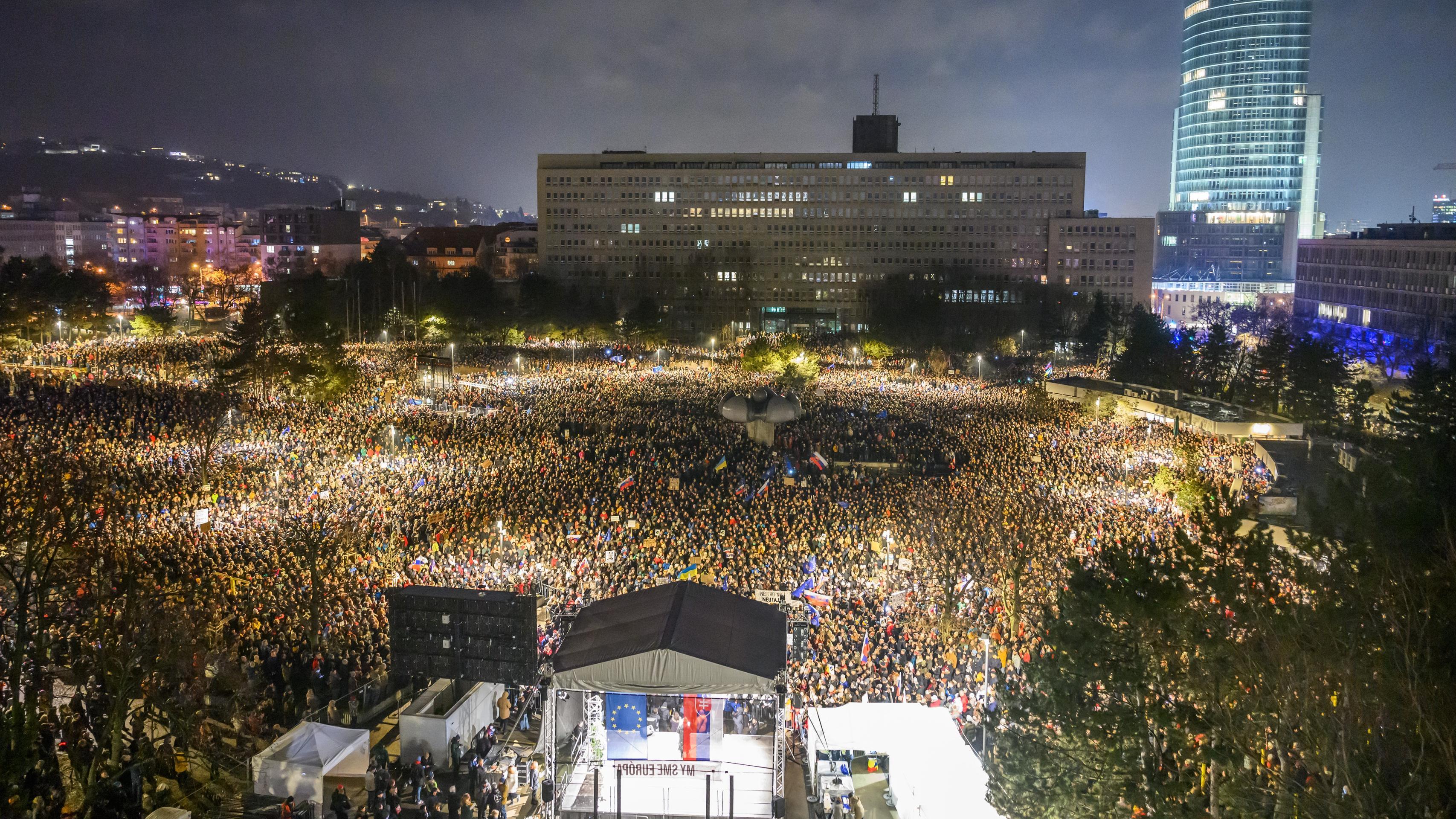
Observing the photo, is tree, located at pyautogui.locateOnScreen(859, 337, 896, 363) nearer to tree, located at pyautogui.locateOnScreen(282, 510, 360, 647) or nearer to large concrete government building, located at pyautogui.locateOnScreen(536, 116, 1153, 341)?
large concrete government building, located at pyautogui.locateOnScreen(536, 116, 1153, 341)

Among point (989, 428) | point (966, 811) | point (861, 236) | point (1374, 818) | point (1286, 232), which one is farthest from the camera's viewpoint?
point (1286, 232)

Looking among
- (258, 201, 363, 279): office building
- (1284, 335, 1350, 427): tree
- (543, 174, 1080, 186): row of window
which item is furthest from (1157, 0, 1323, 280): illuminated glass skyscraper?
(258, 201, 363, 279): office building

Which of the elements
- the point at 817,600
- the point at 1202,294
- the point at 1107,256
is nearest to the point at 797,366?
the point at 817,600

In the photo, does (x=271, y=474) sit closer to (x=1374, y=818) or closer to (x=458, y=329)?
(x=1374, y=818)

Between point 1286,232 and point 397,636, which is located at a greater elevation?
point 1286,232

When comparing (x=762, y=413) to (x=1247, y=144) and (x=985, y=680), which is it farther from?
(x=1247, y=144)

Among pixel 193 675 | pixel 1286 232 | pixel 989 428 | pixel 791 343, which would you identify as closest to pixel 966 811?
pixel 193 675
